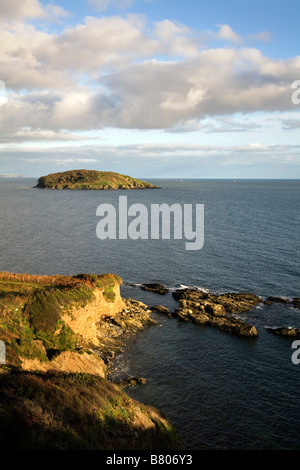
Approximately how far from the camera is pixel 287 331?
44.2 metres

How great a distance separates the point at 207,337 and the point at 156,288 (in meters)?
18.5

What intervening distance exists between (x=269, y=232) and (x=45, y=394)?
10097 centimetres

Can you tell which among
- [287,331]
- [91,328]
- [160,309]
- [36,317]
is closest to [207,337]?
[160,309]

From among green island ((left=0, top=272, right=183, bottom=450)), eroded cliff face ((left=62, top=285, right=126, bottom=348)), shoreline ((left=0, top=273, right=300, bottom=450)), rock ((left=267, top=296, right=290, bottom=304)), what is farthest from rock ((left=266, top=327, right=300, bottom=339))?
eroded cliff face ((left=62, top=285, right=126, bottom=348))

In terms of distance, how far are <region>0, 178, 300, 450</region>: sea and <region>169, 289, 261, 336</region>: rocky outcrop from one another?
47.7 inches

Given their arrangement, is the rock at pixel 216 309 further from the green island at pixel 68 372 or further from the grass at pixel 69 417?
the grass at pixel 69 417

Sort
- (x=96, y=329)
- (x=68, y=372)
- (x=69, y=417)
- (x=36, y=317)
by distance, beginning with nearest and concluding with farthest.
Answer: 1. (x=69, y=417)
2. (x=68, y=372)
3. (x=36, y=317)
4. (x=96, y=329)

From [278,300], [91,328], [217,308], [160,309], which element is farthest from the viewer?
[278,300]

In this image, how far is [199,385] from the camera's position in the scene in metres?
34.4

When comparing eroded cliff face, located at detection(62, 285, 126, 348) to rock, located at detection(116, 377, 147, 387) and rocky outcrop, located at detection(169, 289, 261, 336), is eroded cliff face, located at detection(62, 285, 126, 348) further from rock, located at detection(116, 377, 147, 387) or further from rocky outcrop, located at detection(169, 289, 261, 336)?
rocky outcrop, located at detection(169, 289, 261, 336)

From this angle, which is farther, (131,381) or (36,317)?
(131,381)

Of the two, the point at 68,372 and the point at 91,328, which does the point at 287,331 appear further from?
the point at 68,372
